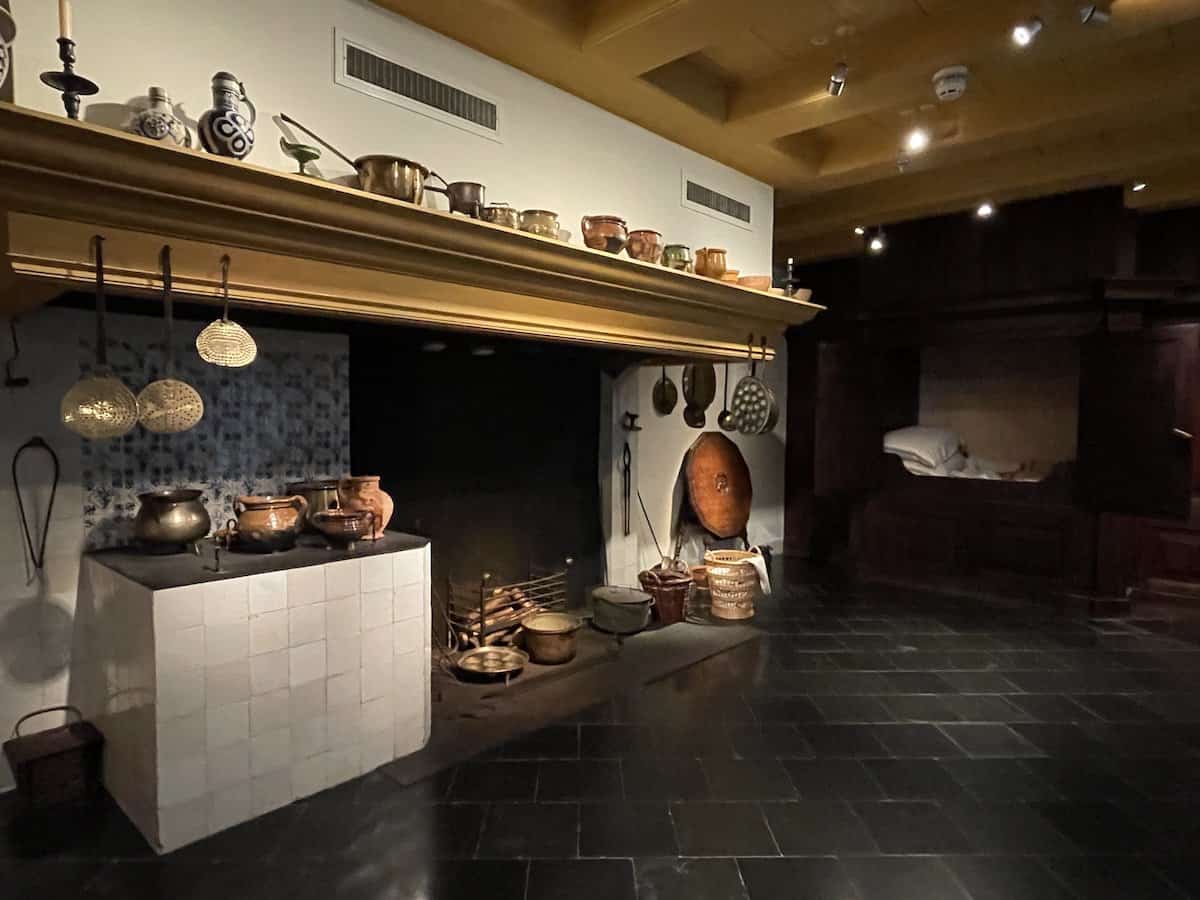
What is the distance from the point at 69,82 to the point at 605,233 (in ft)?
5.32

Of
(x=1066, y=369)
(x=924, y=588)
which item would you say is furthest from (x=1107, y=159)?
(x=924, y=588)

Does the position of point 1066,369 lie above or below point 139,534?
above

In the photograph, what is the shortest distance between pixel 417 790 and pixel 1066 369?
5480 millimetres

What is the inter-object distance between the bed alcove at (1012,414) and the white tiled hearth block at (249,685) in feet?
12.7

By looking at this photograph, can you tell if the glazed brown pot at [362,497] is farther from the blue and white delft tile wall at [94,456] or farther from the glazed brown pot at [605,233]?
the glazed brown pot at [605,233]

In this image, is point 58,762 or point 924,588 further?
point 924,588

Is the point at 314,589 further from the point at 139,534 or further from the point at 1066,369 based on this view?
the point at 1066,369

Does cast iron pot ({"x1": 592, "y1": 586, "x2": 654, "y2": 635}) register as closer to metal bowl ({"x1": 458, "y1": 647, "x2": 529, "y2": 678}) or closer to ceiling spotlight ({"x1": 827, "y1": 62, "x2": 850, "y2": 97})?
metal bowl ({"x1": 458, "y1": 647, "x2": 529, "y2": 678})

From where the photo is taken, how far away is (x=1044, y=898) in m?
1.73

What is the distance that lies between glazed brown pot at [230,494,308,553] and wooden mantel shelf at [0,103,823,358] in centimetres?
73

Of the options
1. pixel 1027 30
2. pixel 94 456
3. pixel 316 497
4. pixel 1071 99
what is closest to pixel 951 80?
pixel 1027 30

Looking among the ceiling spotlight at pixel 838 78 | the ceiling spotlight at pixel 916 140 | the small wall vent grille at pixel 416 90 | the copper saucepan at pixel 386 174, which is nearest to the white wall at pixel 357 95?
the small wall vent grille at pixel 416 90

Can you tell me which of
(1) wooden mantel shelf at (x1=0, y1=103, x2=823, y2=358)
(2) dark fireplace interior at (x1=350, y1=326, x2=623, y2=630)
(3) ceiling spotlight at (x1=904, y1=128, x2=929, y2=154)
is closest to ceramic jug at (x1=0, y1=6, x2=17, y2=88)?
(1) wooden mantel shelf at (x1=0, y1=103, x2=823, y2=358)

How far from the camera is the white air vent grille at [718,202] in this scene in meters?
3.38
